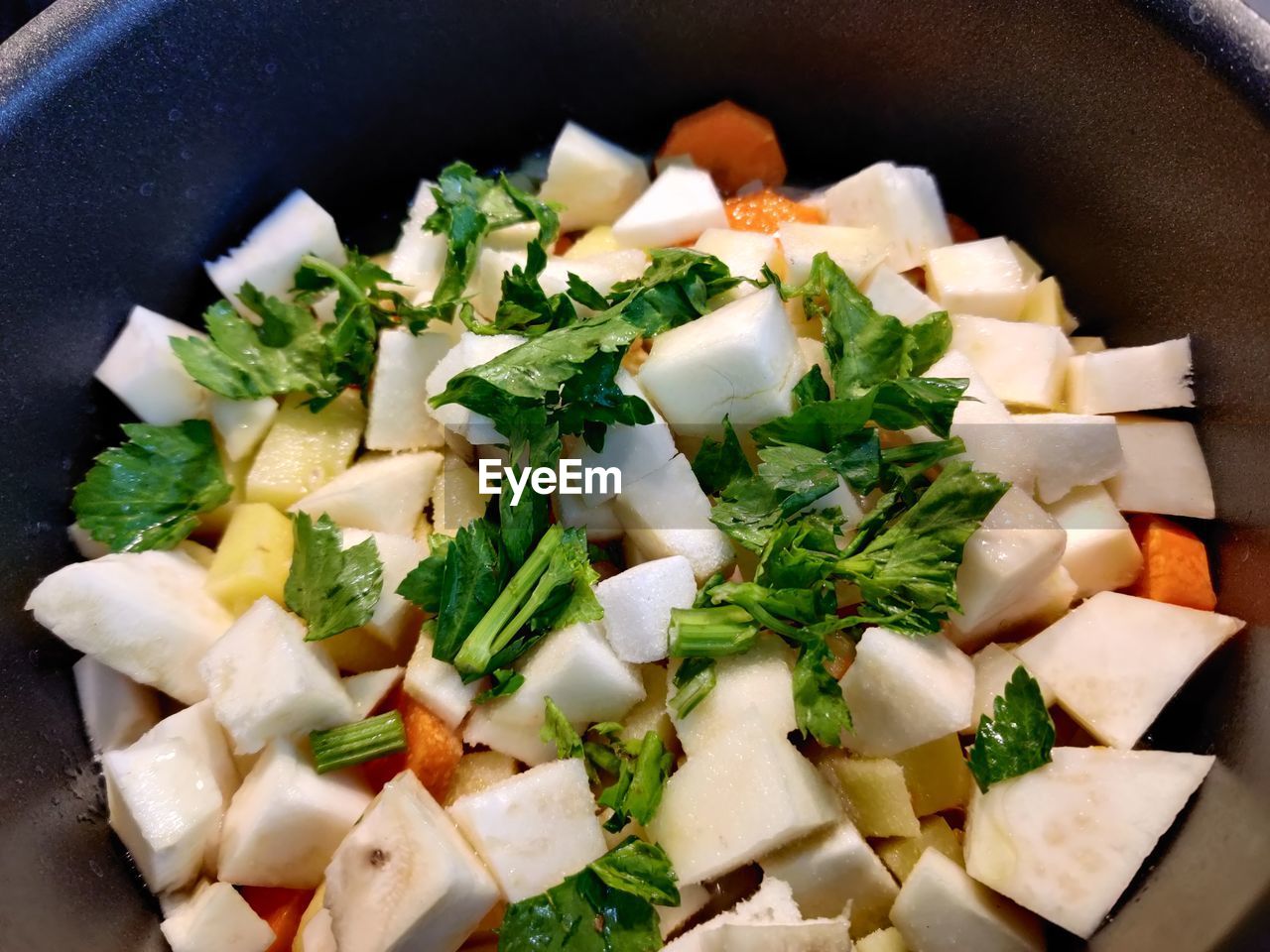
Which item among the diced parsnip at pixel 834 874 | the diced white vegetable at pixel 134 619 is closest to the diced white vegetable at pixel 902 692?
the diced parsnip at pixel 834 874

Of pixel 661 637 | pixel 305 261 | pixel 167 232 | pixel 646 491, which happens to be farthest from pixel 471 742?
pixel 167 232

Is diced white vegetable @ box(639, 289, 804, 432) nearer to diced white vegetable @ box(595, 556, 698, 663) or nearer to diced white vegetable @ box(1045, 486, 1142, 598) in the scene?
diced white vegetable @ box(595, 556, 698, 663)

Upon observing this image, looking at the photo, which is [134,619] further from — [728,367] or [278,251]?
[728,367]

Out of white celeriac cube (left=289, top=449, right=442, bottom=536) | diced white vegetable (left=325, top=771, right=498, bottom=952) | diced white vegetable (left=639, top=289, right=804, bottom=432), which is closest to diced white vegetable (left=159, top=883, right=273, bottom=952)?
diced white vegetable (left=325, top=771, right=498, bottom=952)

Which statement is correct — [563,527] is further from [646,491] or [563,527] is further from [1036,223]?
[1036,223]

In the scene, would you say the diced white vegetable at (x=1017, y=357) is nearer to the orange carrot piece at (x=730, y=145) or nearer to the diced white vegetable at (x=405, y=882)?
the orange carrot piece at (x=730, y=145)

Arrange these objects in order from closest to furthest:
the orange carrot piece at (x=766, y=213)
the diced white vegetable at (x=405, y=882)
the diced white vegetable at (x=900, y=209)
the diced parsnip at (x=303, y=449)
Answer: the diced white vegetable at (x=405, y=882) < the diced parsnip at (x=303, y=449) < the diced white vegetable at (x=900, y=209) < the orange carrot piece at (x=766, y=213)
